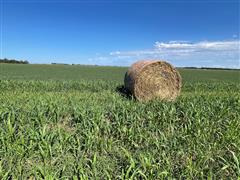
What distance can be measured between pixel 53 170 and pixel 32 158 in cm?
55

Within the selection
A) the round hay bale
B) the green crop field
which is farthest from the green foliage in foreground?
the round hay bale

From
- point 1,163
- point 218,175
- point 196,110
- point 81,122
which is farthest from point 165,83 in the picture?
point 1,163

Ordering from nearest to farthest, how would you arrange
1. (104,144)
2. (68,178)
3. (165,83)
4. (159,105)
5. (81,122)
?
(68,178), (104,144), (81,122), (159,105), (165,83)

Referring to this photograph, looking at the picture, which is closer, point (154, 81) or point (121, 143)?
point (121, 143)

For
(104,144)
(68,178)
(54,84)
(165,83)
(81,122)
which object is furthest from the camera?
(54,84)

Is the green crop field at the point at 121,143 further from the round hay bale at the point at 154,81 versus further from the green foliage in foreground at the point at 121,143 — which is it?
the round hay bale at the point at 154,81

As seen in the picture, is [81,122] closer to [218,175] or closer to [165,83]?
[218,175]

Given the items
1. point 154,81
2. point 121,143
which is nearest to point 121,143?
point 121,143

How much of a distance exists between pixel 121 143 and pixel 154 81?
235 inches

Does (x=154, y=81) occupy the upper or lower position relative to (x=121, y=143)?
upper

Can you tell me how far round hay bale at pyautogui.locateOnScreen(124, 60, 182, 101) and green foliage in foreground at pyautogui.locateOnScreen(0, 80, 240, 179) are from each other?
3350 mm

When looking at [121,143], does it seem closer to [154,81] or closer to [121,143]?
[121,143]

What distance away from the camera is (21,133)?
17.3 feet

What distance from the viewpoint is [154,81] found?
11.3 meters
